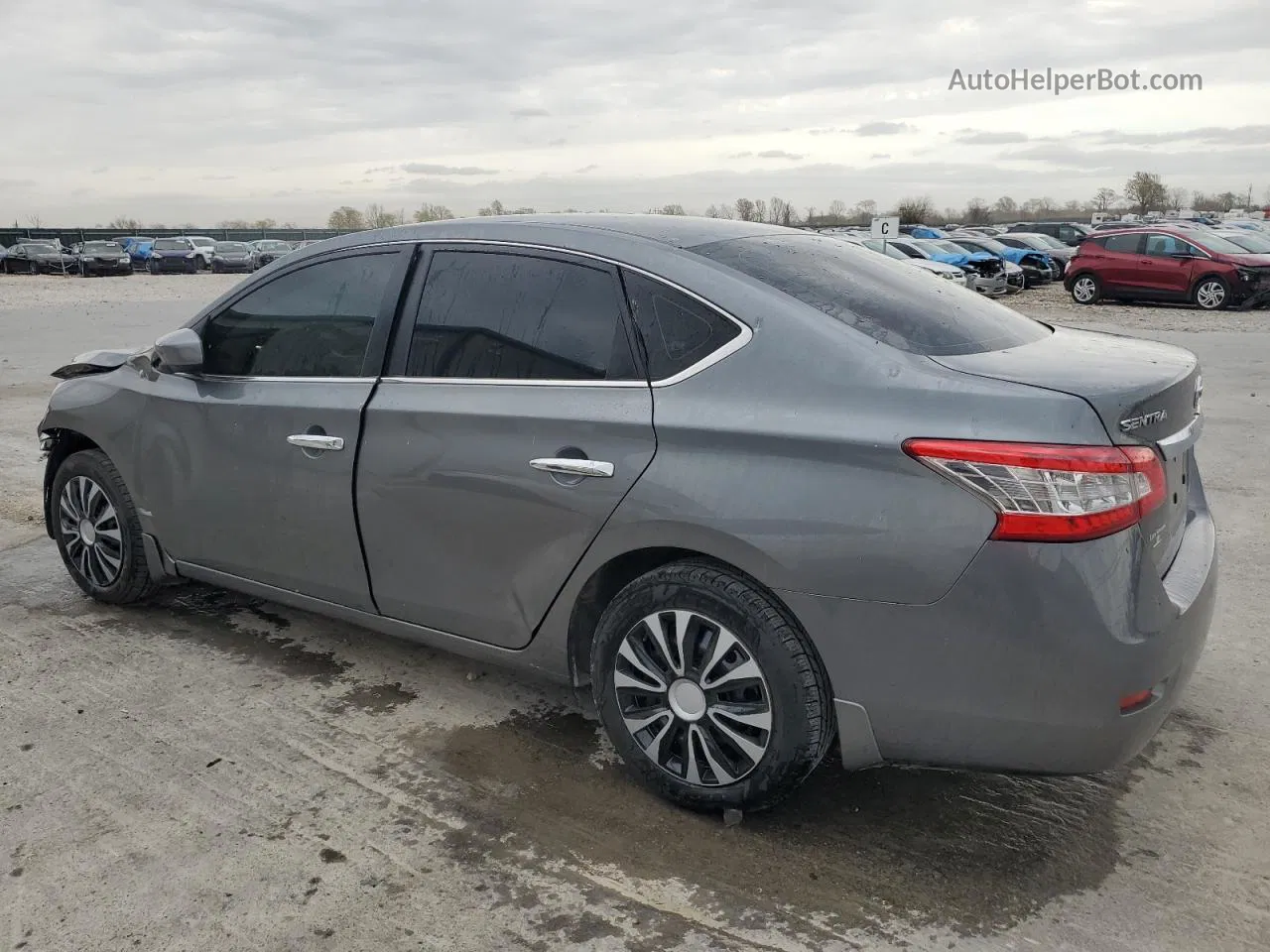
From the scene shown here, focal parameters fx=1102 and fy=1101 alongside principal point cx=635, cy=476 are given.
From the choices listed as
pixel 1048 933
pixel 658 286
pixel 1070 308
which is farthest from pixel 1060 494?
pixel 1070 308

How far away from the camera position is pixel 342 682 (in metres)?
4.02

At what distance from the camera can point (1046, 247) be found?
108ft

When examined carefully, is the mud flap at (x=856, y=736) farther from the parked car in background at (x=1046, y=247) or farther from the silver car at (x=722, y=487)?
the parked car in background at (x=1046, y=247)

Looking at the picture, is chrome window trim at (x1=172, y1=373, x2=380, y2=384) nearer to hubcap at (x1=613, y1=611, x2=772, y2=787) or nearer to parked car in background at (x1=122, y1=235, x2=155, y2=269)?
hubcap at (x1=613, y1=611, x2=772, y2=787)

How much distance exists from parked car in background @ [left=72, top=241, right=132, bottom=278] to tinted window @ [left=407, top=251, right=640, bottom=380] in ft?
138

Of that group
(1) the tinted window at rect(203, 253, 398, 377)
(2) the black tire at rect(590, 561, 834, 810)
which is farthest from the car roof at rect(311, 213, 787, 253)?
(2) the black tire at rect(590, 561, 834, 810)

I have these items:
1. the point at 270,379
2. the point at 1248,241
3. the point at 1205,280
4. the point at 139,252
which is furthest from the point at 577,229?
the point at 139,252

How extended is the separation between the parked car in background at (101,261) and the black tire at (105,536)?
40.3 metres

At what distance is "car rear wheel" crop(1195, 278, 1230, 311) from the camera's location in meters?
20.4

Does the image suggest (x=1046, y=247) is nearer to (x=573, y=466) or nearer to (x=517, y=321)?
(x=517, y=321)

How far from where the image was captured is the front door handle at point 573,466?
303 centimetres

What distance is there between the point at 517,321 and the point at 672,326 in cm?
56

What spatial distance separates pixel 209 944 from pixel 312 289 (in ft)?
7.36

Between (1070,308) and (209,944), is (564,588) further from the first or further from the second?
(1070,308)
